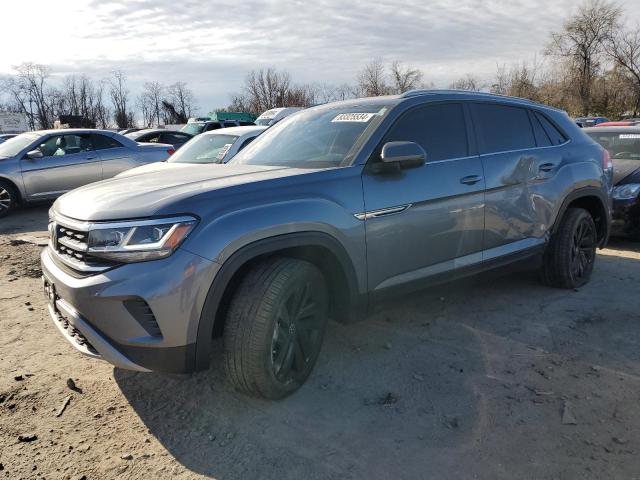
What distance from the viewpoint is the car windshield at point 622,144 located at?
7.27 meters

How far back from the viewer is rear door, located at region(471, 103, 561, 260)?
392 centimetres

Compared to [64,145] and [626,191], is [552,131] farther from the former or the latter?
[64,145]

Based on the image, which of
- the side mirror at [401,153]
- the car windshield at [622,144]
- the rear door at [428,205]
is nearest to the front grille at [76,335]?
the rear door at [428,205]

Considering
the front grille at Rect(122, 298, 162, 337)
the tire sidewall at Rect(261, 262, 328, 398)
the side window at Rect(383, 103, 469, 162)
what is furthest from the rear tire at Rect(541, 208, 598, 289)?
the front grille at Rect(122, 298, 162, 337)

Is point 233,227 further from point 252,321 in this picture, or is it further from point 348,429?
point 348,429

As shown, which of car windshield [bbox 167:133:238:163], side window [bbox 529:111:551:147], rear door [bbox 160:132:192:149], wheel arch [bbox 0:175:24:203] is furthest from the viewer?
rear door [bbox 160:132:192:149]

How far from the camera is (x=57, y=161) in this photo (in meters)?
9.62

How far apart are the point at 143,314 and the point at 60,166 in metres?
8.43

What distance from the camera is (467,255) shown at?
375cm

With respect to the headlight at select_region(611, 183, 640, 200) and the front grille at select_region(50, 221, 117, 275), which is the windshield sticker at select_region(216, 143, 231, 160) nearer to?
the front grille at select_region(50, 221, 117, 275)

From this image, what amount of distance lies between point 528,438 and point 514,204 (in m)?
2.03

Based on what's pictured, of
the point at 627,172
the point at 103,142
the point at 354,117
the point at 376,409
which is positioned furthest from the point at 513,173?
the point at 103,142

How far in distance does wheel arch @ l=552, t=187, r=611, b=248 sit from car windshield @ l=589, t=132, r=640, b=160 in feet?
9.25

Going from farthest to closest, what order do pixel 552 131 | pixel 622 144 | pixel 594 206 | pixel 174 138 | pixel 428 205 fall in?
1. pixel 174 138
2. pixel 622 144
3. pixel 594 206
4. pixel 552 131
5. pixel 428 205
